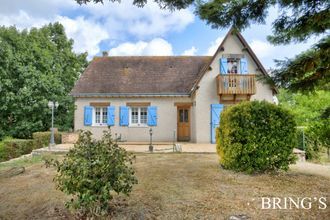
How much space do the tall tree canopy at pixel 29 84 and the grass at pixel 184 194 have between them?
13.0 meters

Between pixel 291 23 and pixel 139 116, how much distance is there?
13.1 meters

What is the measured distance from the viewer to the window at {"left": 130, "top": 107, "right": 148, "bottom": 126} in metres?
16.9

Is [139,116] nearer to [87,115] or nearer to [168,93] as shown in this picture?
[168,93]

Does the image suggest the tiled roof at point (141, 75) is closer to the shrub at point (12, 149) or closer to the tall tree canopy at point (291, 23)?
the shrub at point (12, 149)

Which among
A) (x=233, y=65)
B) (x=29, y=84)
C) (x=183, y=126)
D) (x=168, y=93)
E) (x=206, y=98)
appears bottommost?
(x=183, y=126)

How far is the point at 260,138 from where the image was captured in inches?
281

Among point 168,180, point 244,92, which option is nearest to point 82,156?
point 168,180

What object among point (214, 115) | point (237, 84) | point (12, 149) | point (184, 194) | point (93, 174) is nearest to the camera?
point (93, 174)

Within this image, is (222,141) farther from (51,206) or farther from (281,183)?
(51,206)

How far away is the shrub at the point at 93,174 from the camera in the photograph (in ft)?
13.2

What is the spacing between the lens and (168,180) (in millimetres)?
6484

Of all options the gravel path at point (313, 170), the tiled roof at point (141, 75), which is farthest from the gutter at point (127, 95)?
the gravel path at point (313, 170)

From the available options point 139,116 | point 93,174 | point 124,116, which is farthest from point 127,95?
point 93,174

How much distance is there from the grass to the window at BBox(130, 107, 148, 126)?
9.11m
